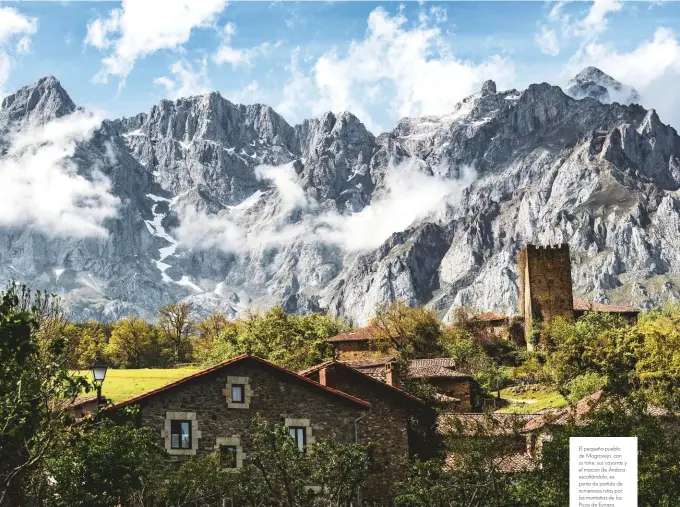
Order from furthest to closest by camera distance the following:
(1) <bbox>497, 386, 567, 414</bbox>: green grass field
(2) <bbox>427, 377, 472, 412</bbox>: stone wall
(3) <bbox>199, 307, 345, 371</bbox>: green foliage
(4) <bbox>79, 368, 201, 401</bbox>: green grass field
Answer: (3) <bbox>199, 307, 345, 371</bbox>: green foliage
(1) <bbox>497, 386, 567, 414</bbox>: green grass field
(2) <bbox>427, 377, 472, 412</bbox>: stone wall
(4) <bbox>79, 368, 201, 401</bbox>: green grass field

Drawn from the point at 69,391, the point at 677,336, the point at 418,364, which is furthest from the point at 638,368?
the point at 69,391

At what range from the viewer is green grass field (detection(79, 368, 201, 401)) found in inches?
2653

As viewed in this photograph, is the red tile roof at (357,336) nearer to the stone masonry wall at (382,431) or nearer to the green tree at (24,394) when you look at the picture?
the stone masonry wall at (382,431)

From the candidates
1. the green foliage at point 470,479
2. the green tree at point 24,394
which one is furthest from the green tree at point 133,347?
the green tree at point 24,394

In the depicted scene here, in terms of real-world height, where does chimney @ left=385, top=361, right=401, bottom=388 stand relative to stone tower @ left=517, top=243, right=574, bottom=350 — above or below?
below

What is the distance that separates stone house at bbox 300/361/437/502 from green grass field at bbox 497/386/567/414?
27.5 metres

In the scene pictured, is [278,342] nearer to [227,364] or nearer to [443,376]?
[443,376]

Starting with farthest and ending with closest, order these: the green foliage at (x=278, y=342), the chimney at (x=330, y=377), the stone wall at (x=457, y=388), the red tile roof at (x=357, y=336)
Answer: the red tile roof at (x=357, y=336) < the green foliage at (x=278, y=342) < the stone wall at (x=457, y=388) < the chimney at (x=330, y=377)

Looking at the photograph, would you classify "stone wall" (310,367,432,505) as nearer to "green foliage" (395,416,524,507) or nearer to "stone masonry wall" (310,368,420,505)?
"stone masonry wall" (310,368,420,505)

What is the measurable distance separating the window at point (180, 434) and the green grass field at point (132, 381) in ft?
78.5

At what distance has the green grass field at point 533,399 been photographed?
7069 centimetres

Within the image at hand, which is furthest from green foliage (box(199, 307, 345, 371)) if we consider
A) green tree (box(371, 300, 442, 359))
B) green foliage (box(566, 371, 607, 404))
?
green foliage (box(566, 371, 607, 404))

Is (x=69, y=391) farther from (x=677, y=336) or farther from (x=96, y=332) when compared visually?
(x=96, y=332)

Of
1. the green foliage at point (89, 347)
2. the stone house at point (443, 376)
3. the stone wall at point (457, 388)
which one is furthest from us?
the green foliage at point (89, 347)
